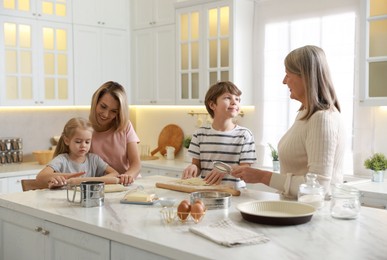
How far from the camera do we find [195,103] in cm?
509

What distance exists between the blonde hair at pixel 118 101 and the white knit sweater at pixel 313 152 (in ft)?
3.47

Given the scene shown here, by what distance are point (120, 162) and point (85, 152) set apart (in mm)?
310

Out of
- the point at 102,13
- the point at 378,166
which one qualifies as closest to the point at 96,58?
the point at 102,13

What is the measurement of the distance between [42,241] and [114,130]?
39.3 inches

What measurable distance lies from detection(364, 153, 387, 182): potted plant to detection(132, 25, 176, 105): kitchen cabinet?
2.22 meters

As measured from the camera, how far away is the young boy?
302 cm

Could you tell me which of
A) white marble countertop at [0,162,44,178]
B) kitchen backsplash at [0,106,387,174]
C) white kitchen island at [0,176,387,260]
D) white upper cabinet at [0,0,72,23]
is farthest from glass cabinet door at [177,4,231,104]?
white kitchen island at [0,176,387,260]

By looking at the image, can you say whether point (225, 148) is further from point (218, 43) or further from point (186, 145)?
point (186, 145)

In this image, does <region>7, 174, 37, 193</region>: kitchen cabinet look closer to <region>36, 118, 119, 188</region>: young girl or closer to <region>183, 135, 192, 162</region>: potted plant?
<region>183, 135, 192, 162</region>: potted plant

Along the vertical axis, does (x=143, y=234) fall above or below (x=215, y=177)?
below

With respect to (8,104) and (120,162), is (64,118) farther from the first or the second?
(120,162)

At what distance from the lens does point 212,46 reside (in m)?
4.89

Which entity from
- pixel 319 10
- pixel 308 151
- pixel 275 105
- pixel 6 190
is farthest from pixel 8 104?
pixel 308 151

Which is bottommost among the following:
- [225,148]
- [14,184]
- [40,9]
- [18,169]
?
[14,184]
